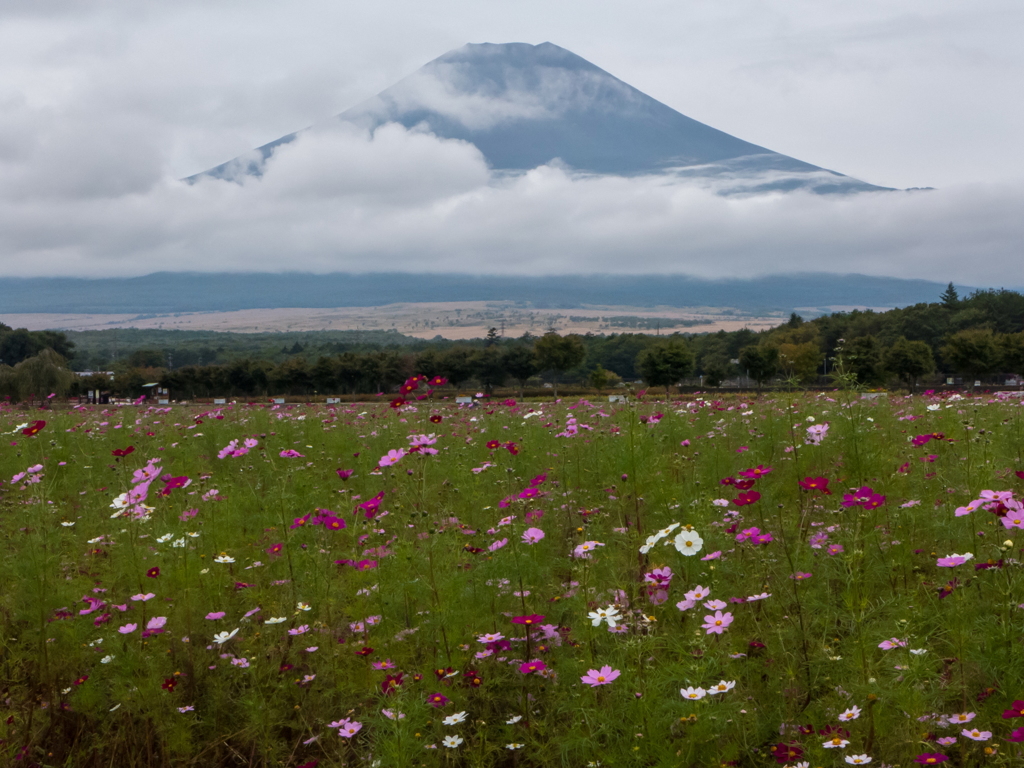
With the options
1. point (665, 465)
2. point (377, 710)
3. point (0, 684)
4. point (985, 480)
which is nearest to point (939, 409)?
point (665, 465)

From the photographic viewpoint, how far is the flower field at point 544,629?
228 centimetres

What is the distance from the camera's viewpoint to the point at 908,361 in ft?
153

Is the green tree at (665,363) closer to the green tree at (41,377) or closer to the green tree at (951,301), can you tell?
the green tree at (41,377)

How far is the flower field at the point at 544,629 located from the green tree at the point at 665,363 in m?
52.5

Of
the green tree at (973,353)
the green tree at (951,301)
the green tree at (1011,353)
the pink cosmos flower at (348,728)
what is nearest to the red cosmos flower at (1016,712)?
the pink cosmos flower at (348,728)

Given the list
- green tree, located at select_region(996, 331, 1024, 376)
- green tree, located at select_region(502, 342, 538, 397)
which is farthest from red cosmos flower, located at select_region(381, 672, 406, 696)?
green tree, located at select_region(502, 342, 538, 397)

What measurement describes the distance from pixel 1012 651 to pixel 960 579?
802mm

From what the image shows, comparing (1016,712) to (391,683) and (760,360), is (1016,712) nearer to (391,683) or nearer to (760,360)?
(391,683)

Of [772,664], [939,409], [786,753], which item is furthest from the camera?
[939,409]

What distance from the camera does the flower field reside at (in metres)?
2.28

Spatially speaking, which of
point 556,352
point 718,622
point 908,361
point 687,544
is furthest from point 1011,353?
point 718,622

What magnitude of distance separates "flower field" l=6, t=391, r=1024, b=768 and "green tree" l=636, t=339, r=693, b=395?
52.5 metres

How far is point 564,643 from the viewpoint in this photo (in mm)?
2871

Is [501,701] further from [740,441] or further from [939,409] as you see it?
[939,409]
